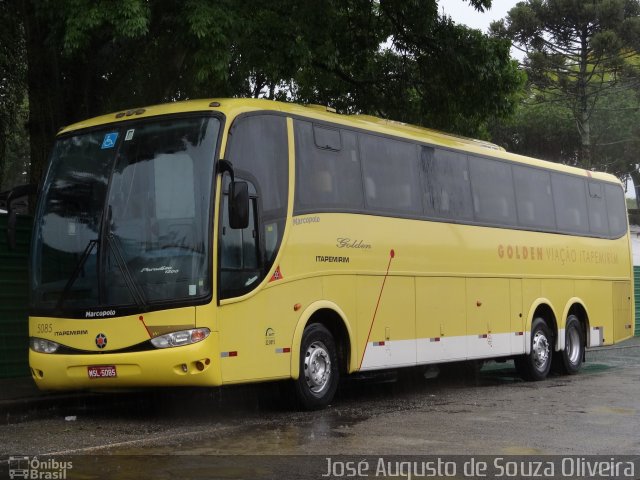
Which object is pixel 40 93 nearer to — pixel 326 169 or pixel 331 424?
pixel 326 169

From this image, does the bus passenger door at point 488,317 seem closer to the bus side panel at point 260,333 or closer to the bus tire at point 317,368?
the bus tire at point 317,368

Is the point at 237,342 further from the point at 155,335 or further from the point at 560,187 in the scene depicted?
the point at 560,187

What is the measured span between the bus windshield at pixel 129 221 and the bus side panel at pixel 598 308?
33.2 ft

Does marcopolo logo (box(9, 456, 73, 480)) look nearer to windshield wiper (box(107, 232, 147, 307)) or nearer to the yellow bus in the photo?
the yellow bus

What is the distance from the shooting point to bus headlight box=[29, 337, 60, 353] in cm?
1091

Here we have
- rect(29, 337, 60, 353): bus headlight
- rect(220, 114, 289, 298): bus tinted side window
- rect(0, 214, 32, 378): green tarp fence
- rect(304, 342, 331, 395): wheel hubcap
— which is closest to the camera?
rect(220, 114, 289, 298): bus tinted side window

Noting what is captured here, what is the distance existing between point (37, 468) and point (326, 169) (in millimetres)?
5755

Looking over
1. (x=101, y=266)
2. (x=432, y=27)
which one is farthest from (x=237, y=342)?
(x=432, y=27)

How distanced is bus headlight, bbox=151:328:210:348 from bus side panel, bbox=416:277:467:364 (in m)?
4.54

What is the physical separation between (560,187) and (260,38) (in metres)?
6.52

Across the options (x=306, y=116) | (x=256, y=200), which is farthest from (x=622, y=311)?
(x=256, y=200)

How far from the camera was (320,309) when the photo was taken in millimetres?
11992

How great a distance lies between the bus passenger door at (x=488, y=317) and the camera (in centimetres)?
1535

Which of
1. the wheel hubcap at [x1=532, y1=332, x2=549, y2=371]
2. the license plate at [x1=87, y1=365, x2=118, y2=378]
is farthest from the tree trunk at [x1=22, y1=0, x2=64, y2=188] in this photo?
the wheel hubcap at [x1=532, y1=332, x2=549, y2=371]
